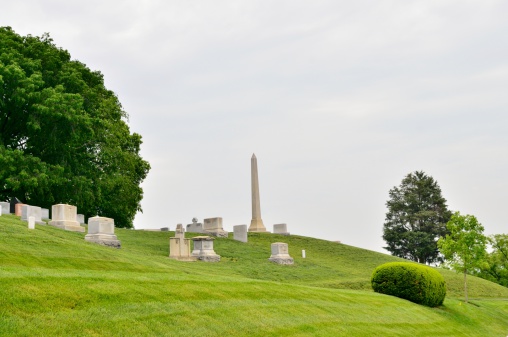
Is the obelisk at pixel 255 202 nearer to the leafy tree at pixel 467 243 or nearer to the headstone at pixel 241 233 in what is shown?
the headstone at pixel 241 233

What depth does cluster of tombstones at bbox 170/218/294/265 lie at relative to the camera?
1276 inches

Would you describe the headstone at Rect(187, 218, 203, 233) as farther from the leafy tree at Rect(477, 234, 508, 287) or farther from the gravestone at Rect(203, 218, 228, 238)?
the leafy tree at Rect(477, 234, 508, 287)

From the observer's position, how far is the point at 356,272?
1518 inches

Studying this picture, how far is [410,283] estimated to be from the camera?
86.6ft

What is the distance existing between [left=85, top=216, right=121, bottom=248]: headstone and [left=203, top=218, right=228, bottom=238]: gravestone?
15232 mm

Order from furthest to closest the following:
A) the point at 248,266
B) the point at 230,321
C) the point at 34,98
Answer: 1. the point at 34,98
2. the point at 248,266
3. the point at 230,321

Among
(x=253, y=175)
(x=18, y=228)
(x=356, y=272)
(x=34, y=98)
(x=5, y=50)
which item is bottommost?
(x=356, y=272)

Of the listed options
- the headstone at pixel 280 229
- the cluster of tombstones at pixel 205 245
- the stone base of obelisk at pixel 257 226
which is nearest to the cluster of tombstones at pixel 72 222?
the cluster of tombstones at pixel 205 245

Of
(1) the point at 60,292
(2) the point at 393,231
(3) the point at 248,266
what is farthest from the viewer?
(2) the point at 393,231

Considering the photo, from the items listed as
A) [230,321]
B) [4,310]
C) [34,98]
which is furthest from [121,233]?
[4,310]

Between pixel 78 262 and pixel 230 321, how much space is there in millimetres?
6412

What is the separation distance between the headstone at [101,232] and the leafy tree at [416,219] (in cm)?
A: 4794

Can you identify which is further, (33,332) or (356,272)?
(356,272)

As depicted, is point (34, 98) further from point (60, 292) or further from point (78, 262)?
point (60, 292)
